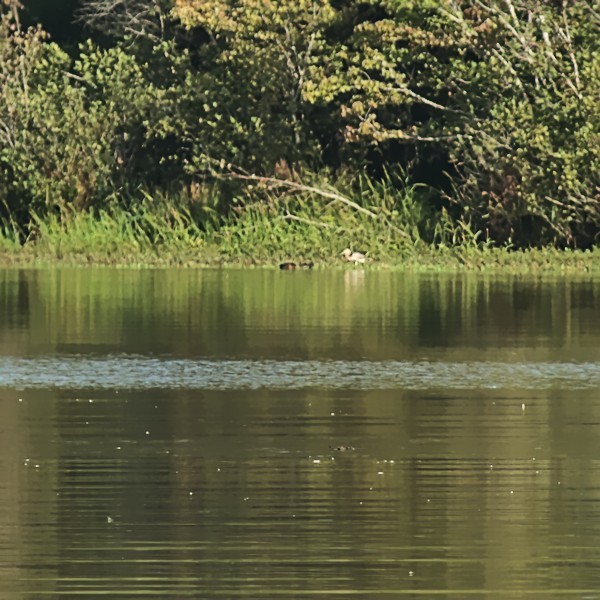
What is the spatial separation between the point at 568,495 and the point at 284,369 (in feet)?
21.1

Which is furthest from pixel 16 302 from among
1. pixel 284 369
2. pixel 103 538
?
pixel 103 538

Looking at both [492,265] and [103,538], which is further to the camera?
[492,265]

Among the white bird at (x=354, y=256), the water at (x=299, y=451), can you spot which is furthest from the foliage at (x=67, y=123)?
the water at (x=299, y=451)

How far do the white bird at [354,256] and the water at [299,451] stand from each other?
7448 millimetres

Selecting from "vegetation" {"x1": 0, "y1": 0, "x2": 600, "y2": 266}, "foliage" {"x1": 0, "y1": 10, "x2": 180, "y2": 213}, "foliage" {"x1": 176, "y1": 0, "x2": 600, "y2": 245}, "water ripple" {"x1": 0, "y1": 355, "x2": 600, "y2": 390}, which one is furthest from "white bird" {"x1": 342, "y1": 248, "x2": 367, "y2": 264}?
"water ripple" {"x1": 0, "y1": 355, "x2": 600, "y2": 390}

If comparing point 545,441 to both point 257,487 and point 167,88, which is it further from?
point 167,88

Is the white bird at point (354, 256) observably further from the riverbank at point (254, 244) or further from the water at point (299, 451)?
the water at point (299, 451)

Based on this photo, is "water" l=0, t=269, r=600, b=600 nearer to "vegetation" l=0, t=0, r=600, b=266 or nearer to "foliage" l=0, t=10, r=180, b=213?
"vegetation" l=0, t=0, r=600, b=266

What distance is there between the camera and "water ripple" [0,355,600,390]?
1468cm

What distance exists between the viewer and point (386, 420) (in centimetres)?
1258

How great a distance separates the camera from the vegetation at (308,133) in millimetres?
29578

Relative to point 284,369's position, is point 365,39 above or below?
above

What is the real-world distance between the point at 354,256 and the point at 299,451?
728 inches

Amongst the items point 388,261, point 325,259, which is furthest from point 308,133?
point 388,261
